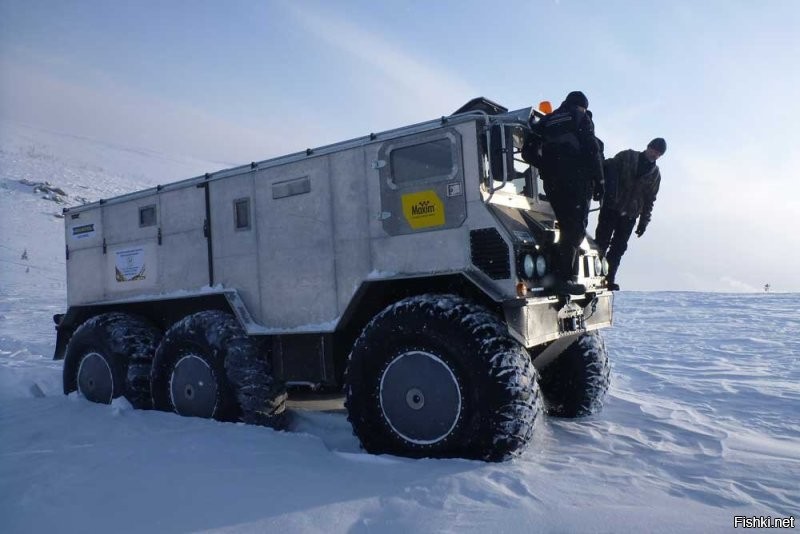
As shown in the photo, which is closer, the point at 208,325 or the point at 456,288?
the point at 456,288

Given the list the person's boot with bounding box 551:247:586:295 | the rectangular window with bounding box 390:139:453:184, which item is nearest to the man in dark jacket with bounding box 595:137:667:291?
the person's boot with bounding box 551:247:586:295

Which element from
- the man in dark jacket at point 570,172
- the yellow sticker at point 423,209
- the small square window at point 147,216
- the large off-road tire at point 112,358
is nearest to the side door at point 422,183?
the yellow sticker at point 423,209

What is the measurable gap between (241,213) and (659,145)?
14.8 feet

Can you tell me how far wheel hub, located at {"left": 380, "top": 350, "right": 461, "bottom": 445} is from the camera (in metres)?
4.44

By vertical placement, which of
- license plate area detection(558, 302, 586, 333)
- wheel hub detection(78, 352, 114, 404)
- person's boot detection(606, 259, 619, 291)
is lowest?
wheel hub detection(78, 352, 114, 404)

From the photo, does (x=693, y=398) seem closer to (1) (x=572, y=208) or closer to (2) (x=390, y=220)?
(1) (x=572, y=208)

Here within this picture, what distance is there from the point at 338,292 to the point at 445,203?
4.52 feet

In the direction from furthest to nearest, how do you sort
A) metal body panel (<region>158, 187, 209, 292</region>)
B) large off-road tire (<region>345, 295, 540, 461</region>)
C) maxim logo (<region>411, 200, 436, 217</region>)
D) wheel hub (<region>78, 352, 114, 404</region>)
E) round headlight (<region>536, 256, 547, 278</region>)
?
wheel hub (<region>78, 352, 114, 404</region>) → metal body panel (<region>158, 187, 209, 292</region>) → maxim logo (<region>411, 200, 436, 217</region>) → round headlight (<region>536, 256, 547, 278</region>) → large off-road tire (<region>345, 295, 540, 461</region>)

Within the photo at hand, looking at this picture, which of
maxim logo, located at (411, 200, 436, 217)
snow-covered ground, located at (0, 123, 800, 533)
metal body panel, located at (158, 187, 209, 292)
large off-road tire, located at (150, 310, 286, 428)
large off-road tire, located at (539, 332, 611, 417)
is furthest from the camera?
metal body panel, located at (158, 187, 209, 292)

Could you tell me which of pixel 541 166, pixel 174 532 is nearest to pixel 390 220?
pixel 541 166

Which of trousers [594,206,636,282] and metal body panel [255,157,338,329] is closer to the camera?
metal body panel [255,157,338,329]

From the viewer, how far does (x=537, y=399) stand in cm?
436

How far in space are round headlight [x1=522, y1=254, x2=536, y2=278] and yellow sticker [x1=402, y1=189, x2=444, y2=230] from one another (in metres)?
0.76

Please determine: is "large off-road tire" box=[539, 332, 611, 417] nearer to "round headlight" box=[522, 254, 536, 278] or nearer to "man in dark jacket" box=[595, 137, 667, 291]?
"man in dark jacket" box=[595, 137, 667, 291]
